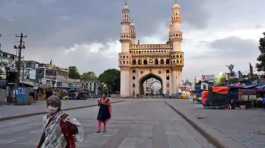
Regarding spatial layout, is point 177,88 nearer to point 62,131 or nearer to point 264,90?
point 264,90

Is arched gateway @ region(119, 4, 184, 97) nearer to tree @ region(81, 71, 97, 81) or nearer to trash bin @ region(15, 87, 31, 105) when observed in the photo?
tree @ region(81, 71, 97, 81)

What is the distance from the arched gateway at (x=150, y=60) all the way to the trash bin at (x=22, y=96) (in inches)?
3360

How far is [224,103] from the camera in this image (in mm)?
33938

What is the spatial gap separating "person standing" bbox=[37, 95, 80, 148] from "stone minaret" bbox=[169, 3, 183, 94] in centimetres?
11744

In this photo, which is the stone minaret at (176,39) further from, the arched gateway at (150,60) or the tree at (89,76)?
the tree at (89,76)

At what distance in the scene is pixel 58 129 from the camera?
4.77m

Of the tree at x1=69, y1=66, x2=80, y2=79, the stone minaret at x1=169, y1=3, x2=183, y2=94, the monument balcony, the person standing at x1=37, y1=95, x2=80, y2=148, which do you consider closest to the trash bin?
the person standing at x1=37, y1=95, x2=80, y2=148

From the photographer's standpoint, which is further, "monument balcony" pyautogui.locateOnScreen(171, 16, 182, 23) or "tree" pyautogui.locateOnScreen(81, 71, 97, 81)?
"tree" pyautogui.locateOnScreen(81, 71, 97, 81)

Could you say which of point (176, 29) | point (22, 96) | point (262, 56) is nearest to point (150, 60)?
point (176, 29)

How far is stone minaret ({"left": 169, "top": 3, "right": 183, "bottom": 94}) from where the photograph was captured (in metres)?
122

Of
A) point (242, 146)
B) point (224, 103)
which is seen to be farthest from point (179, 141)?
point (224, 103)

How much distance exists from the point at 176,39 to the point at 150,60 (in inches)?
440

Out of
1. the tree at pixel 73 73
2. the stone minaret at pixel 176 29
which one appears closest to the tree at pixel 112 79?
the tree at pixel 73 73

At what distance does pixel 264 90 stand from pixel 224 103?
445 centimetres
